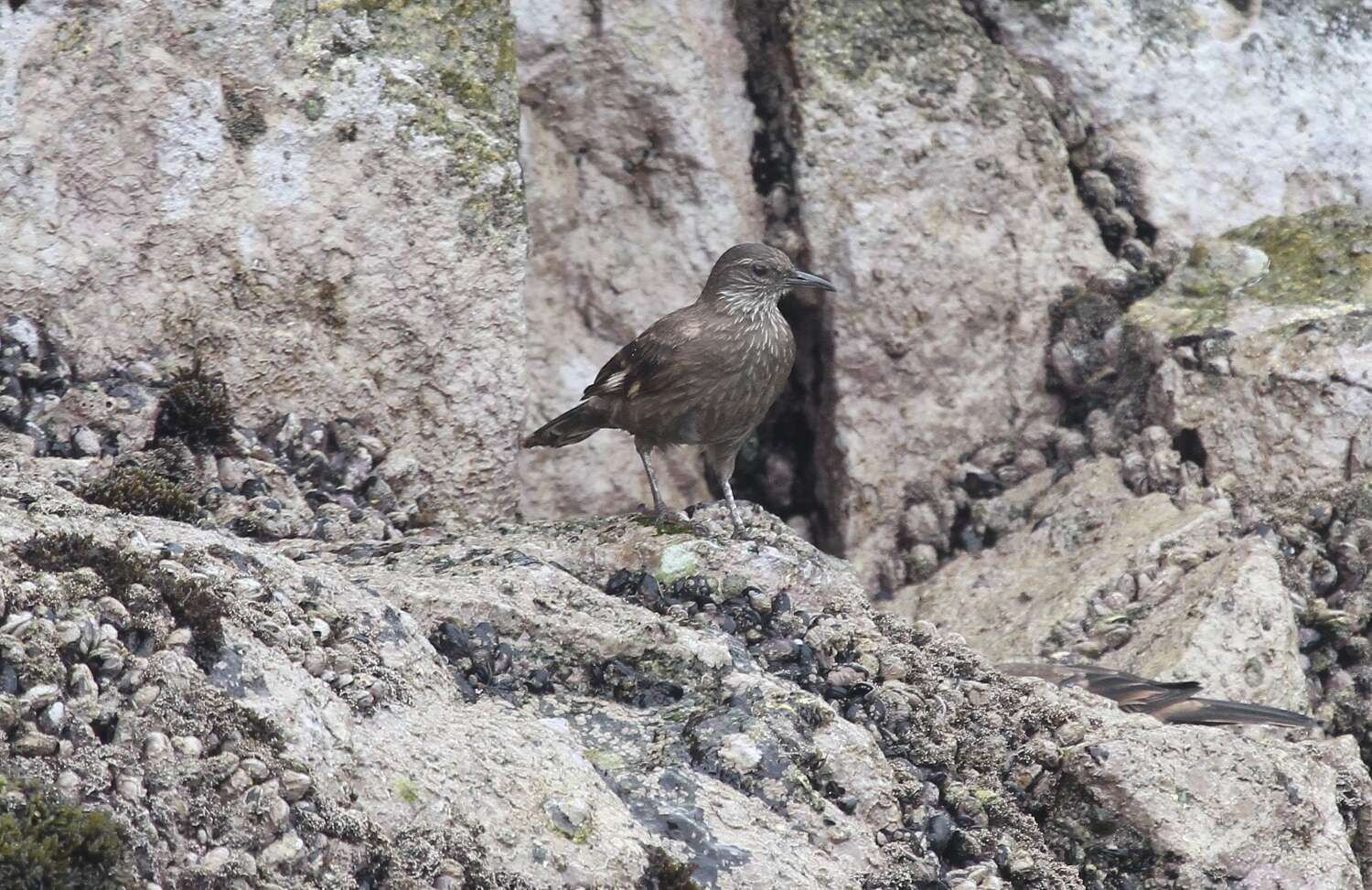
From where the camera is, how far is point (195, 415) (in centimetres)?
804

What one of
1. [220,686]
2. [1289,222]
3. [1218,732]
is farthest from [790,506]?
[220,686]

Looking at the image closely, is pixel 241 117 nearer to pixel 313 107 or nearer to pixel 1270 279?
pixel 313 107

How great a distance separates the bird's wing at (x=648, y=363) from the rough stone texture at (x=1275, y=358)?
2850mm

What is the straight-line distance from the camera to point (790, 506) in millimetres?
10859

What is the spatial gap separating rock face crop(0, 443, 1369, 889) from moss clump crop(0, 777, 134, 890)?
0.43 ft

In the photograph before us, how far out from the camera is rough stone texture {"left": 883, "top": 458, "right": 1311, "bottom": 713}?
8.18m

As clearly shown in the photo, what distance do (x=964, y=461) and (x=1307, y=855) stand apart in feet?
14.1

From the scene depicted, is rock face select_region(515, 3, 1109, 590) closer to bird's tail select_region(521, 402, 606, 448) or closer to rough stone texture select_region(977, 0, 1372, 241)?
rough stone texture select_region(977, 0, 1372, 241)

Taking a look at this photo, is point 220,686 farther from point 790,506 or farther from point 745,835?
point 790,506

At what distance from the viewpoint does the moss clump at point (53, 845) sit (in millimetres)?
4242

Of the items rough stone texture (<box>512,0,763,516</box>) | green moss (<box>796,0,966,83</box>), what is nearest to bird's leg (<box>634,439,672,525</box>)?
rough stone texture (<box>512,0,763,516</box>)

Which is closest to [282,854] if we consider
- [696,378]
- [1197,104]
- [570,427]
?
[696,378]

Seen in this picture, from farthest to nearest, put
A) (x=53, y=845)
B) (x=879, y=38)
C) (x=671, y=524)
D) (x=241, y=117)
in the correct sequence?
(x=879, y=38)
(x=241, y=117)
(x=671, y=524)
(x=53, y=845)

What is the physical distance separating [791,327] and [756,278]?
150 cm
